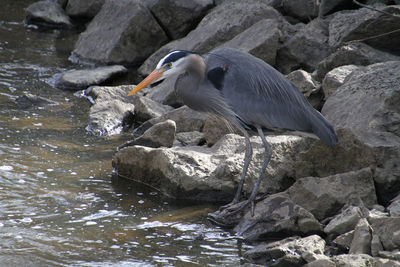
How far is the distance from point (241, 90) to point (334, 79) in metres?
1.45

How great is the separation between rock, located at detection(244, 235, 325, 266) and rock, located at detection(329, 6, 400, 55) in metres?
3.56

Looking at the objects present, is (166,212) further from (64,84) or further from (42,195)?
(64,84)

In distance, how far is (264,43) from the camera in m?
7.61

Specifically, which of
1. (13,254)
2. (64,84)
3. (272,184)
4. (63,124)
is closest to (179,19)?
(64,84)

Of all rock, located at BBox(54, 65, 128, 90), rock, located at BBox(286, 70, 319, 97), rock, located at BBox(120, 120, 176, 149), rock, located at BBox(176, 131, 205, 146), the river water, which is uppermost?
rock, located at BBox(286, 70, 319, 97)

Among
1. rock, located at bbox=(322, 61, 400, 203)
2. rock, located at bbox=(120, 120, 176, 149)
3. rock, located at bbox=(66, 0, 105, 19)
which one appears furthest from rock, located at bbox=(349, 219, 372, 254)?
rock, located at bbox=(66, 0, 105, 19)

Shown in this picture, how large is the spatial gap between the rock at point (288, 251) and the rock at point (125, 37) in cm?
604

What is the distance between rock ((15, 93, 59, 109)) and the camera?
7602 mm

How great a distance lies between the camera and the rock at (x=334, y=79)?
20.7 feet

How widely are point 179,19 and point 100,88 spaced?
2.46m

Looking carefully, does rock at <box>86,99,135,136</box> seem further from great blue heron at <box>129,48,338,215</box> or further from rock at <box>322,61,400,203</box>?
rock at <box>322,61,400,203</box>

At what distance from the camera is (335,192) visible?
4.64 meters

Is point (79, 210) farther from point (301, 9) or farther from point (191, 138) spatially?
point (301, 9)

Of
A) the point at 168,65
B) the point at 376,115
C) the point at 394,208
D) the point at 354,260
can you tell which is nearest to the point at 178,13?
the point at 168,65
